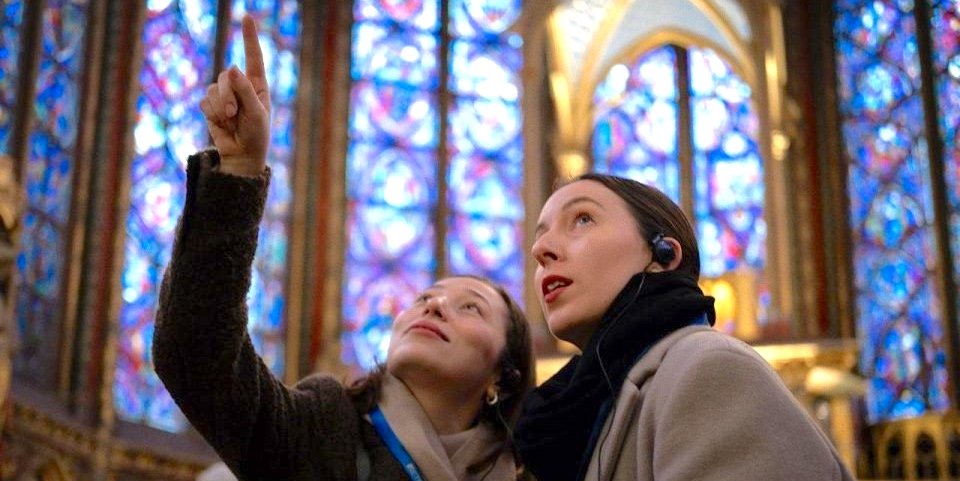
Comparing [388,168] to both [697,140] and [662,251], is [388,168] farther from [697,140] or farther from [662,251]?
[662,251]

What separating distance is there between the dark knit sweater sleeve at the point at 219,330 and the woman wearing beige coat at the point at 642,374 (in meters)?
0.35

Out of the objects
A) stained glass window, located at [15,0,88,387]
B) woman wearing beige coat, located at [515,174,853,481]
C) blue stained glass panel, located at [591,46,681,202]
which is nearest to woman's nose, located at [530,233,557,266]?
woman wearing beige coat, located at [515,174,853,481]

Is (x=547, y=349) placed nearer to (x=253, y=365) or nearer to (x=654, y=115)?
(x=654, y=115)

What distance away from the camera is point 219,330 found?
1.70 m

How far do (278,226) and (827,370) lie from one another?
3286 millimetres

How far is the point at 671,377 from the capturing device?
1.44 meters

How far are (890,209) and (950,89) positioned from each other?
70 cm

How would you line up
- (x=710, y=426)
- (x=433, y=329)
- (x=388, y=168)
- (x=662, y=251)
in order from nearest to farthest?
(x=710, y=426) < (x=662, y=251) < (x=433, y=329) < (x=388, y=168)

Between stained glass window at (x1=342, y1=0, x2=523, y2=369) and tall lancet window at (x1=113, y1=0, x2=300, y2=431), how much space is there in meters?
0.40

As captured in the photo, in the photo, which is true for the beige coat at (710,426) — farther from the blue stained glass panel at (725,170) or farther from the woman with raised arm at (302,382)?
the blue stained glass panel at (725,170)

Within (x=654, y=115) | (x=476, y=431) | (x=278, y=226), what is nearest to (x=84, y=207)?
(x=278, y=226)

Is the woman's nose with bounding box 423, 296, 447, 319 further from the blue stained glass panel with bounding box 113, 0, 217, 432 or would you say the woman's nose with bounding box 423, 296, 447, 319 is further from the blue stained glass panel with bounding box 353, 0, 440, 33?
the blue stained glass panel with bounding box 353, 0, 440, 33

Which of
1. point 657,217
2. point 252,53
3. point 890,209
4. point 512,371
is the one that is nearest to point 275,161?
point 890,209

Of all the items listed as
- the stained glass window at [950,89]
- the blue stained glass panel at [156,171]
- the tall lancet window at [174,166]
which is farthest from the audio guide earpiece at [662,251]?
the stained glass window at [950,89]
